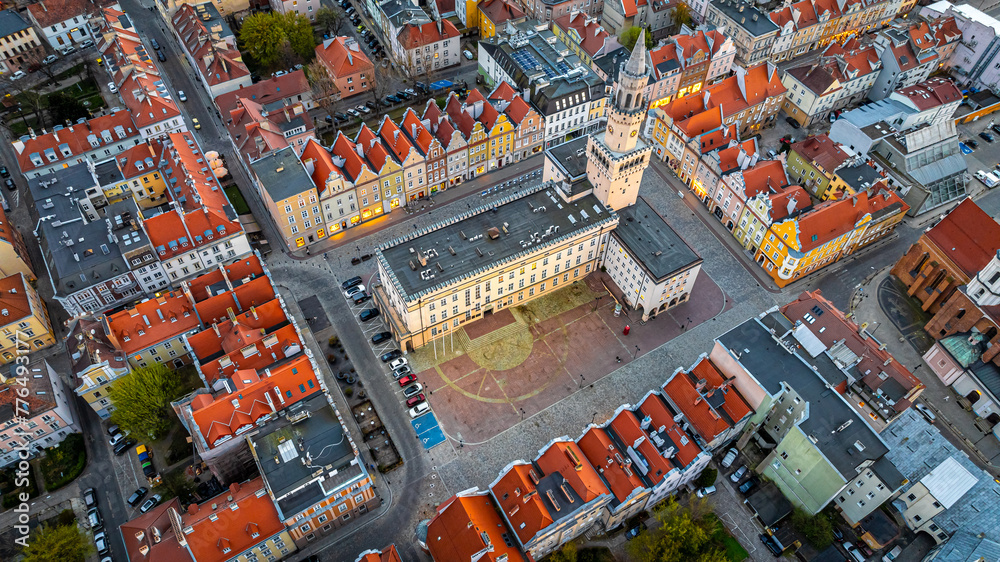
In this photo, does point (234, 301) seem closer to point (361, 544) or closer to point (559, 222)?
point (361, 544)

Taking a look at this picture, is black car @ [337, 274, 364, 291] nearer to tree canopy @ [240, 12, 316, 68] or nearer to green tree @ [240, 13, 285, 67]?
tree canopy @ [240, 12, 316, 68]

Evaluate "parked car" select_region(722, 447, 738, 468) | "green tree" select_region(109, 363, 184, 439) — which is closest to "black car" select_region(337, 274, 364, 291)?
"green tree" select_region(109, 363, 184, 439)

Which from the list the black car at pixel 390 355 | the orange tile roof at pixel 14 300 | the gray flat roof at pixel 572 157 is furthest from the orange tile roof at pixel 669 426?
the orange tile roof at pixel 14 300

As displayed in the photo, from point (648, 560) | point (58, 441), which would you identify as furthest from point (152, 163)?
point (648, 560)

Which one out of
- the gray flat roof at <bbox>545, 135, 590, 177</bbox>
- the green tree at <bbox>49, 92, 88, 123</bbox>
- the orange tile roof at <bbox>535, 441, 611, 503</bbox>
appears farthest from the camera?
the green tree at <bbox>49, 92, 88, 123</bbox>

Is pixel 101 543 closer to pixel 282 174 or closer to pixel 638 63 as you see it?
pixel 282 174

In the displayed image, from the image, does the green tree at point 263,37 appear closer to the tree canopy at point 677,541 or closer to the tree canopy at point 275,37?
the tree canopy at point 275,37
